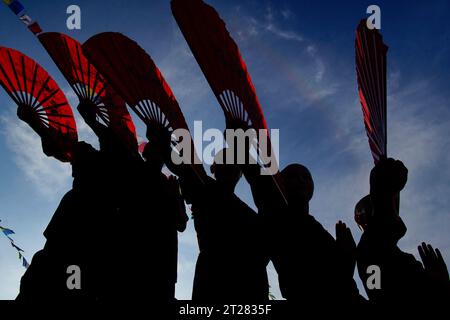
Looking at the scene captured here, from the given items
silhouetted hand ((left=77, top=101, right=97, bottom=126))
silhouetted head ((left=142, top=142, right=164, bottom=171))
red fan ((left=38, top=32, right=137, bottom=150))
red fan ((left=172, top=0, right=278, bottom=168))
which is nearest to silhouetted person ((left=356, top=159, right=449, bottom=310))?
red fan ((left=172, top=0, right=278, bottom=168))

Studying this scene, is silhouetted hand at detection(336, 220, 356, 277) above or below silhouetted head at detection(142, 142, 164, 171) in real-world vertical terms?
below

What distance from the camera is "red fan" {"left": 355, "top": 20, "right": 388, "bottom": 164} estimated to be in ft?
9.90

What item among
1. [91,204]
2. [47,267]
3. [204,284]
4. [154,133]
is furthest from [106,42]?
[204,284]

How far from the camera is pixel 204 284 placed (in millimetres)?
2621

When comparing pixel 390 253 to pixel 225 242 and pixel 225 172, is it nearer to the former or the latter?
pixel 225 242

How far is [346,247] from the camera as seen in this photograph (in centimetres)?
245

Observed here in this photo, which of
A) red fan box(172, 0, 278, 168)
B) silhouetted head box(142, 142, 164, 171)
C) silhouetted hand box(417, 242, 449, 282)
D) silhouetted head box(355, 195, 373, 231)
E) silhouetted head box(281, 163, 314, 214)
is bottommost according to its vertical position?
silhouetted hand box(417, 242, 449, 282)

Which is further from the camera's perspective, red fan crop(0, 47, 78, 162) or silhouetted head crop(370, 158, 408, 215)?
red fan crop(0, 47, 78, 162)

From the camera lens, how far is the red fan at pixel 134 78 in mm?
2994

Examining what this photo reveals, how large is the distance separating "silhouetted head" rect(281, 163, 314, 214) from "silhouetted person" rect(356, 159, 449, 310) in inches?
29.6

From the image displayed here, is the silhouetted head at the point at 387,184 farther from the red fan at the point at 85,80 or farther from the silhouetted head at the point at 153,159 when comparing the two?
the red fan at the point at 85,80

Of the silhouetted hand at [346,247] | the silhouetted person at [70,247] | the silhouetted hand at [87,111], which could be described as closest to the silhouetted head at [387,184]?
the silhouetted hand at [346,247]

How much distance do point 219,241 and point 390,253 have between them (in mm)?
1357

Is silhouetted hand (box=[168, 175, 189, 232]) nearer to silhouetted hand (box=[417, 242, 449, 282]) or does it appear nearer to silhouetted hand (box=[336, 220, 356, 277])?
silhouetted hand (box=[336, 220, 356, 277])
